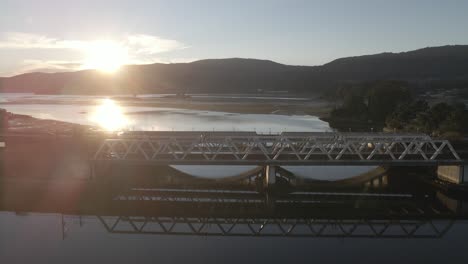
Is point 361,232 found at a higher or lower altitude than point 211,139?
lower

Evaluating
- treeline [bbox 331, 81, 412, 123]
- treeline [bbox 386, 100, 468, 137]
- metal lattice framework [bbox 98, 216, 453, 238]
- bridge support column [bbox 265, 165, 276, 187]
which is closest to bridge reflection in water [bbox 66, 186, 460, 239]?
metal lattice framework [bbox 98, 216, 453, 238]

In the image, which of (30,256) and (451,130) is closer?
(30,256)

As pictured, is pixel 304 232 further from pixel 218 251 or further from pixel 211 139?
pixel 211 139

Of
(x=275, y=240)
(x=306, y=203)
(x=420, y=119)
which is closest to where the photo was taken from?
(x=275, y=240)

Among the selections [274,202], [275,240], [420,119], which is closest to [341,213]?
[274,202]

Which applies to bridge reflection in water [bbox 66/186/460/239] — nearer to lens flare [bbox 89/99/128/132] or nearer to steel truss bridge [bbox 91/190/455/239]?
steel truss bridge [bbox 91/190/455/239]

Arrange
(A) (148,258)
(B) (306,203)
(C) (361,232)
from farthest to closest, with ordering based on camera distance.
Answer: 1. (B) (306,203)
2. (C) (361,232)
3. (A) (148,258)

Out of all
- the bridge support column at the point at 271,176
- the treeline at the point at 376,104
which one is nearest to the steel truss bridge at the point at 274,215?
the bridge support column at the point at 271,176
